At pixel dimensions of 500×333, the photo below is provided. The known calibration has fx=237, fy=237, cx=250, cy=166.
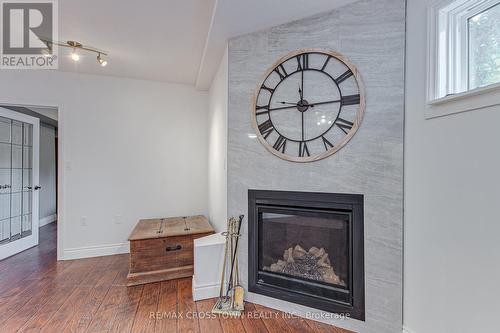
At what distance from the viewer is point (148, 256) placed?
8.54 ft

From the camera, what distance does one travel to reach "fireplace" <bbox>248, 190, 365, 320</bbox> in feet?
5.80

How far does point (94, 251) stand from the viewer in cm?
328

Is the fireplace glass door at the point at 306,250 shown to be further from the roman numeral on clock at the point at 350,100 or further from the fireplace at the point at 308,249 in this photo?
the roman numeral on clock at the point at 350,100

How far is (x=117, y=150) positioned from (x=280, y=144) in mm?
2585

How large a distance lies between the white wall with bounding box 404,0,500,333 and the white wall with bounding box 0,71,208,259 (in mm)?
2864

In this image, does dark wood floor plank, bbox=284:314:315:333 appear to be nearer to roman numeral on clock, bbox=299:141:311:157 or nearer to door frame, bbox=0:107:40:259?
roman numeral on clock, bbox=299:141:311:157

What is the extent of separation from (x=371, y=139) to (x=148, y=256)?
248 centimetres

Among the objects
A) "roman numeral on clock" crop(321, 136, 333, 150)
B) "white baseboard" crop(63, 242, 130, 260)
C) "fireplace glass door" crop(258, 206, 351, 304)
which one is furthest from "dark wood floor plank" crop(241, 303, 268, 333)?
"white baseboard" crop(63, 242, 130, 260)

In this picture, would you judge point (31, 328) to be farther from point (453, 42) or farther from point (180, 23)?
point (453, 42)

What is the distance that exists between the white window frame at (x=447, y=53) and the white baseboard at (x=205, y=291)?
220 centimetres

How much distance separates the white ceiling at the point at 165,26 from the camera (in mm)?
1854

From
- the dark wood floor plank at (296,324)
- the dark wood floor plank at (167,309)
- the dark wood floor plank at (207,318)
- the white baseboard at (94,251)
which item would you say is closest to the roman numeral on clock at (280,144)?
the dark wood floor plank at (296,324)

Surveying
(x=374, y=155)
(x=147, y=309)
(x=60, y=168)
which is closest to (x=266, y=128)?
(x=374, y=155)

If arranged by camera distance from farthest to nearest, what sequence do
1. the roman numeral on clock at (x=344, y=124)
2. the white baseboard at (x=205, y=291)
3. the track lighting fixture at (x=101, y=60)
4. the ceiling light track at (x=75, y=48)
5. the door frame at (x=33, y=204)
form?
the door frame at (x=33, y=204) → the track lighting fixture at (x=101, y=60) → the ceiling light track at (x=75, y=48) → the white baseboard at (x=205, y=291) → the roman numeral on clock at (x=344, y=124)
